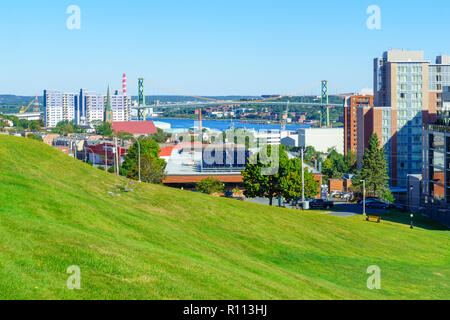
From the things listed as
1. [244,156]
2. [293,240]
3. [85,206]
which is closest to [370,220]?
[293,240]

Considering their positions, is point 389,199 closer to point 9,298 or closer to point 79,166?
point 79,166

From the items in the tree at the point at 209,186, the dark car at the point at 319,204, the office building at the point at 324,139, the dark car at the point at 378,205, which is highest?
the office building at the point at 324,139

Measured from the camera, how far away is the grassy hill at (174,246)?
14078 millimetres

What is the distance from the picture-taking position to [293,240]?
90.3 feet

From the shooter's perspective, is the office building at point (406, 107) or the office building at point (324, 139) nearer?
the office building at point (406, 107)

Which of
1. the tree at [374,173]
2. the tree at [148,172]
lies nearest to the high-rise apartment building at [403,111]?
the tree at [374,173]

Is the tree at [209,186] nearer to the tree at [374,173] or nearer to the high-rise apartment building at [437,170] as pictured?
the tree at [374,173]

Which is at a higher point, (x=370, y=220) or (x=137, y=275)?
(x=137, y=275)

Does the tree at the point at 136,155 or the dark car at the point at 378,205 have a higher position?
the tree at the point at 136,155

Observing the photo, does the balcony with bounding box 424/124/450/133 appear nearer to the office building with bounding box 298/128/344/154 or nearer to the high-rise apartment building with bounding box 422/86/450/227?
the high-rise apartment building with bounding box 422/86/450/227

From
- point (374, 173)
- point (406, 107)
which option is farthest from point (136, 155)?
point (406, 107)

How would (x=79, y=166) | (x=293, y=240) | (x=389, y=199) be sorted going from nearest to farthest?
1. (x=293, y=240)
2. (x=79, y=166)
3. (x=389, y=199)

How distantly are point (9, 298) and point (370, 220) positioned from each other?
3390 cm
